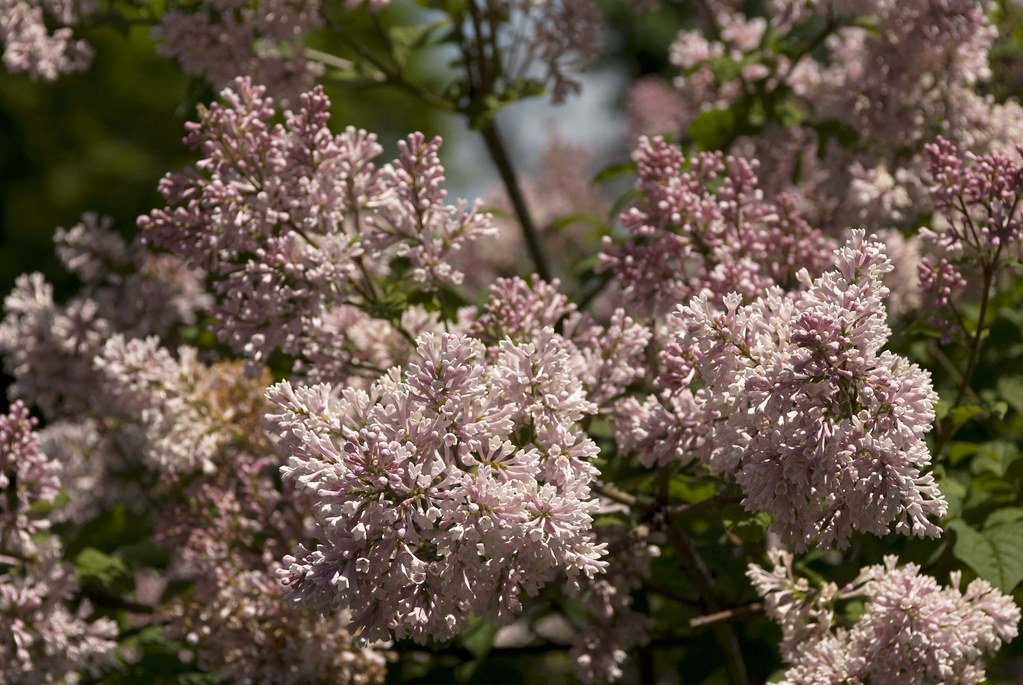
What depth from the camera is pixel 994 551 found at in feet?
6.83

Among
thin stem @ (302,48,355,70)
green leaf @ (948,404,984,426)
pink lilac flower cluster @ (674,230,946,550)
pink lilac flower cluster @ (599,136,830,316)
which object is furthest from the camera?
thin stem @ (302,48,355,70)

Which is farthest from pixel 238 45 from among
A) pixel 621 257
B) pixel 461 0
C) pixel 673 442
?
pixel 673 442

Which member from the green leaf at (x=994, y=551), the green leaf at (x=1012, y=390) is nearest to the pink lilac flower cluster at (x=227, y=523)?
the green leaf at (x=994, y=551)

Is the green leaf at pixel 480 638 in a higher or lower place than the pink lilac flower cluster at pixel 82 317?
lower

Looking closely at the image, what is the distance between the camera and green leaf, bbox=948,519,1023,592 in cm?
200

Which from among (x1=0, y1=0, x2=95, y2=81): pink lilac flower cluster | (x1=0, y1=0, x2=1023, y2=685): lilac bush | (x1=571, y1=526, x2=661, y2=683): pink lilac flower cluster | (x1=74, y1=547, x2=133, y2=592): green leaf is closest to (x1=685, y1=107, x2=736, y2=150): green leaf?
(x1=0, y1=0, x2=1023, y2=685): lilac bush

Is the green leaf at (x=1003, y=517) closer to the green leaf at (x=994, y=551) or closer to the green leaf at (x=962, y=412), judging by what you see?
the green leaf at (x=994, y=551)

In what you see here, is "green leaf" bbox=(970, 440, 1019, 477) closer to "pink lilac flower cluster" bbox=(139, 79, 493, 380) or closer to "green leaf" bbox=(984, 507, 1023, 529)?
"green leaf" bbox=(984, 507, 1023, 529)

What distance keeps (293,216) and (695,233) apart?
743 millimetres

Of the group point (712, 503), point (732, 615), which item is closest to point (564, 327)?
point (712, 503)

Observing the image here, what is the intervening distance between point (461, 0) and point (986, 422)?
175 centimetres

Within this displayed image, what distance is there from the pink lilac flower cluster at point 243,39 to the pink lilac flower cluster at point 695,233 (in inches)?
41.9

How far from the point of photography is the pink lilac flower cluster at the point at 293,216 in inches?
80.4

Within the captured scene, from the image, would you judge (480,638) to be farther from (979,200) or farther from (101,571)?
(979,200)
